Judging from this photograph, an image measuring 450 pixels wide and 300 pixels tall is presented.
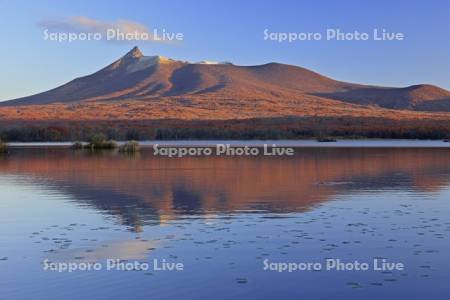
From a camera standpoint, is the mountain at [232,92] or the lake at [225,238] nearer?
the lake at [225,238]

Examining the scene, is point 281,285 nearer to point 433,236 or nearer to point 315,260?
point 315,260

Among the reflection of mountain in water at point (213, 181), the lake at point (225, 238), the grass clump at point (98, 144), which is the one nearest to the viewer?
the lake at point (225, 238)

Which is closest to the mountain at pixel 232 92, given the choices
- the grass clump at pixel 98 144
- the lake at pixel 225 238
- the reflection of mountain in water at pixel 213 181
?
the grass clump at pixel 98 144

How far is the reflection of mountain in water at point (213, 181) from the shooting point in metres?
19.1

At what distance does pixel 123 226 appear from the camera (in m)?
15.6

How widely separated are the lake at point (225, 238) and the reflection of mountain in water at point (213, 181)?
0.25 ft

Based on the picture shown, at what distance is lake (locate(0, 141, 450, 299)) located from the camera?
35.0 feet

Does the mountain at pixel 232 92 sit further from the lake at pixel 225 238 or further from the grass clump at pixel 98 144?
the lake at pixel 225 238

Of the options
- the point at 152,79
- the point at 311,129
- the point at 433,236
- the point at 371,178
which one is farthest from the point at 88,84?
the point at 433,236

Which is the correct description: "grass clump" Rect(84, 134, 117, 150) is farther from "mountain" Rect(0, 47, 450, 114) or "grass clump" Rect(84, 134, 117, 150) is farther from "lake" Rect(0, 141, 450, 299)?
"mountain" Rect(0, 47, 450, 114)

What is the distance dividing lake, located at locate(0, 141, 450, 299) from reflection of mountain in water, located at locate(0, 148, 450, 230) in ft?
0.25

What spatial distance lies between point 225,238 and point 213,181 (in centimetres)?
1200

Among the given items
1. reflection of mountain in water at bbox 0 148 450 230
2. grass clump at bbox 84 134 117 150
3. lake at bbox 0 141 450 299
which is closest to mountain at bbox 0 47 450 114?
grass clump at bbox 84 134 117 150

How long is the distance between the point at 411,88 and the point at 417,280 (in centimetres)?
18288
